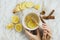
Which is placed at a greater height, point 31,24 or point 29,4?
point 29,4

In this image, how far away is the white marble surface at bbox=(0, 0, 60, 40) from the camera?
3.67 feet

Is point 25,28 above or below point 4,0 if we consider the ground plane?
below

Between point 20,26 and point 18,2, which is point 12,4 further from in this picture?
point 20,26

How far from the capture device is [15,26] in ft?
3.67

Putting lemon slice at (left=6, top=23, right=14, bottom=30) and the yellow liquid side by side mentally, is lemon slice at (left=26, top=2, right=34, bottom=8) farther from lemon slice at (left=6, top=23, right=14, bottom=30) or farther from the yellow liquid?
lemon slice at (left=6, top=23, right=14, bottom=30)

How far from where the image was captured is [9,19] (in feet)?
3.74

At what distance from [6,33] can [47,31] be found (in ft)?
0.87

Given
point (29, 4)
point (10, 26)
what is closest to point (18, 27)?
point (10, 26)

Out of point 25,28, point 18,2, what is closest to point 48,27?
point 25,28

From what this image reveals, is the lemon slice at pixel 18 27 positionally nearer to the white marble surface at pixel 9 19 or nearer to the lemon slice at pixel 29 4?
the white marble surface at pixel 9 19

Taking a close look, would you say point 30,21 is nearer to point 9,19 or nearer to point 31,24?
point 31,24

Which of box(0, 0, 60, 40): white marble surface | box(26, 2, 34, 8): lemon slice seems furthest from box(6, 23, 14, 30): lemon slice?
box(26, 2, 34, 8): lemon slice

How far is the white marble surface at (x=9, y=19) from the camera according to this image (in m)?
1.12

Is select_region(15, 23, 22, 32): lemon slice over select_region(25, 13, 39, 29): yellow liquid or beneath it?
beneath
